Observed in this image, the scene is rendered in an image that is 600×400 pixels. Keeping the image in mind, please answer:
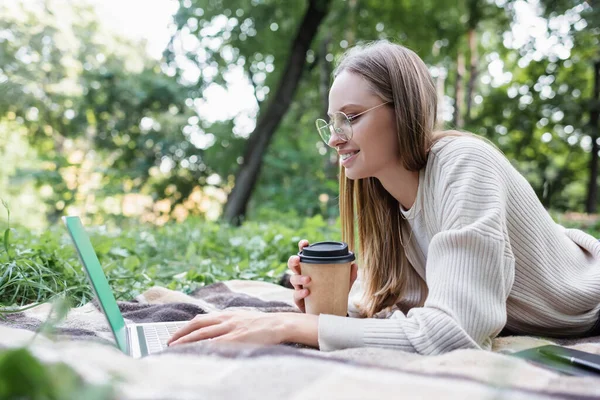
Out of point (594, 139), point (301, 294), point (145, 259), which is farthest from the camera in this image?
point (594, 139)

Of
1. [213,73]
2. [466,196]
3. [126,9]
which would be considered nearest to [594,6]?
[213,73]

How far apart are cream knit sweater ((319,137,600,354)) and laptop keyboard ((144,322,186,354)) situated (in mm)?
450

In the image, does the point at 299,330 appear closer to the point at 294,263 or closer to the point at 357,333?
the point at 357,333

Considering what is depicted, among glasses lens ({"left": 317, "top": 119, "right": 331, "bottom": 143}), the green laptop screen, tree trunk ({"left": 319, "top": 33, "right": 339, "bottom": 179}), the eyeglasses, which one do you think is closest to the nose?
the eyeglasses

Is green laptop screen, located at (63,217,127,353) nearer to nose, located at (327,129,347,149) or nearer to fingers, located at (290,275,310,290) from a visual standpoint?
fingers, located at (290,275,310,290)

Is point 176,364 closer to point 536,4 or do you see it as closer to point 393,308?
point 393,308

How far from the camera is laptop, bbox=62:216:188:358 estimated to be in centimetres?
146

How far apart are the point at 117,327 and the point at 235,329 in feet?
1.06

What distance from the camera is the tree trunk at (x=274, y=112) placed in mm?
7637

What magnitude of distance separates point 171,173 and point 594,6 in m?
7.17

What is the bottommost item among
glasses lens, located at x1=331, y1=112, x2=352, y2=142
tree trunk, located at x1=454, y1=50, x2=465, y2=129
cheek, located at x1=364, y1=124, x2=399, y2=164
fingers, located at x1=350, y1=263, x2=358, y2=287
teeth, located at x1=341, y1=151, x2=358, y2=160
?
fingers, located at x1=350, y1=263, x2=358, y2=287

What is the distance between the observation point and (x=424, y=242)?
2008 mm

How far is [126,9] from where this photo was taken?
499 inches

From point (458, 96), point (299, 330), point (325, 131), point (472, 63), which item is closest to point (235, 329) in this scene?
point (299, 330)
